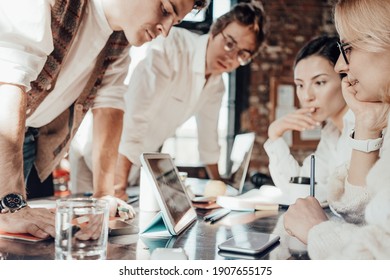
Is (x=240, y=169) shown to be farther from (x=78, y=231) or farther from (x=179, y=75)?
(x=78, y=231)

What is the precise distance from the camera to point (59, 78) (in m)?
1.23

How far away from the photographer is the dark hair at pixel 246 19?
1.94 meters

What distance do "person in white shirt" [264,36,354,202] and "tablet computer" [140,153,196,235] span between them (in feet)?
1.87

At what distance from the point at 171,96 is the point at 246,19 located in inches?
19.3

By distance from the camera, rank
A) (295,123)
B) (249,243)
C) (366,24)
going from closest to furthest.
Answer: (249,243) < (366,24) < (295,123)

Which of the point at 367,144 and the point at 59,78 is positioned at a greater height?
the point at 59,78

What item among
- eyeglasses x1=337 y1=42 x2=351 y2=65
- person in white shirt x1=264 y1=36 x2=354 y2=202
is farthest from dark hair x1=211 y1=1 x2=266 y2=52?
eyeglasses x1=337 y1=42 x2=351 y2=65

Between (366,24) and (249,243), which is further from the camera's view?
(366,24)

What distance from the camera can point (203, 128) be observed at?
94.2 inches

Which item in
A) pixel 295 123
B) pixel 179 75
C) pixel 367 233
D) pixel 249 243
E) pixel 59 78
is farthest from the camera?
pixel 179 75

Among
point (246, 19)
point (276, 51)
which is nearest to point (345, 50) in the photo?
point (246, 19)

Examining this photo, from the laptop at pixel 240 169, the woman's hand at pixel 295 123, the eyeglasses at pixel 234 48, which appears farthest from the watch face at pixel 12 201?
the eyeglasses at pixel 234 48

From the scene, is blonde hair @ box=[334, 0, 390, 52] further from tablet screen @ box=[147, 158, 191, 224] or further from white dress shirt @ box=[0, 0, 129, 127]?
white dress shirt @ box=[0, 0, 129, 127]

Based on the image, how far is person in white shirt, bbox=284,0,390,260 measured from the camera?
67 cm
